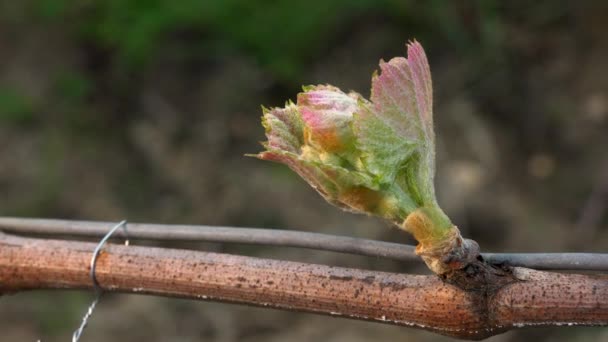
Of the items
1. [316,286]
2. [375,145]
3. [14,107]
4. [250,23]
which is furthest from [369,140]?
[14,107]

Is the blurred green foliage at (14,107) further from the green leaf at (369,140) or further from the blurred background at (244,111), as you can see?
the green leaf at (369,140)

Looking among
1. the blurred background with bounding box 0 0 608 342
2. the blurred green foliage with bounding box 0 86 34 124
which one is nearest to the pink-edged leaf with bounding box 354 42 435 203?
the blurred background with bounding box 0 0 608 342

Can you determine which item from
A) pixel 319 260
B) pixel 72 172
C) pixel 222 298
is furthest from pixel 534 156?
pixel 222 298

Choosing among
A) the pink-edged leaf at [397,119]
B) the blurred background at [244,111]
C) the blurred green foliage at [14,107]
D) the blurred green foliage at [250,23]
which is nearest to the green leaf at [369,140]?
the pink-edged leaf at [397,119]

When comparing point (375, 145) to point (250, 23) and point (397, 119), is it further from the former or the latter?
point (250, 23)

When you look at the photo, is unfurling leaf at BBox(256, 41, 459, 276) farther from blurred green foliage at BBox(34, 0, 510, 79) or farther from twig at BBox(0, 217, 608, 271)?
blurred green foliage at BBox(34, 0, 510, 79)

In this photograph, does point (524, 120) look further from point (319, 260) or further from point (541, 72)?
point (319, 260)
